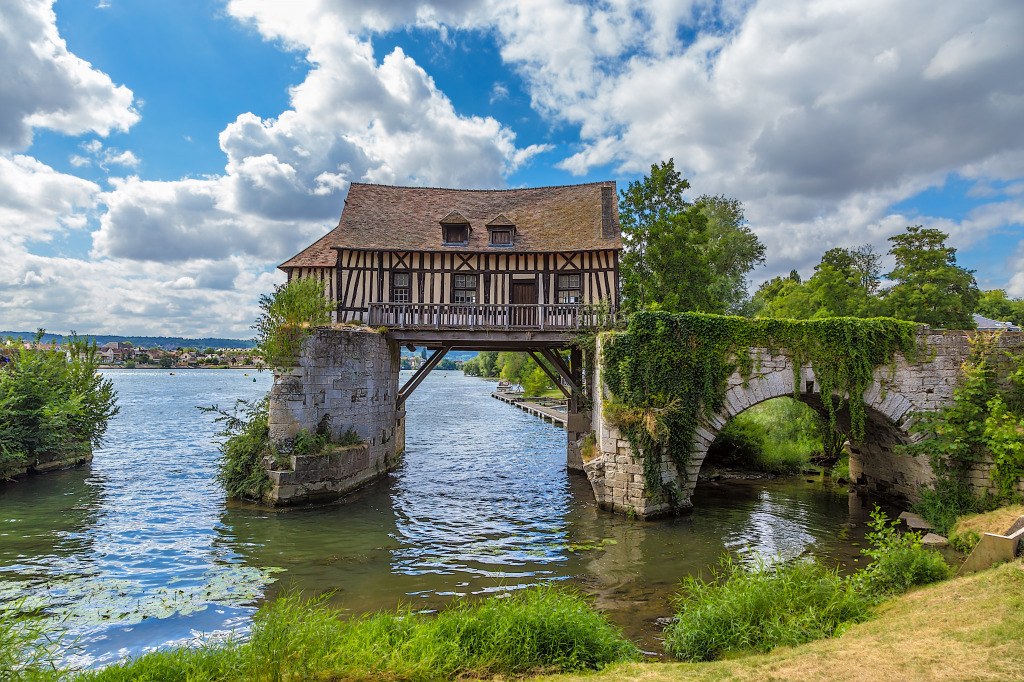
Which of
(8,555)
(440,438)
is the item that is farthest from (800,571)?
(440,438)

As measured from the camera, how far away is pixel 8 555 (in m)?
8.65

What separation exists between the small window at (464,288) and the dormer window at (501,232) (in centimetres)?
127

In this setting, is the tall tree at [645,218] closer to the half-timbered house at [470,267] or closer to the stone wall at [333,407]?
the half-timbered house at [470,267]

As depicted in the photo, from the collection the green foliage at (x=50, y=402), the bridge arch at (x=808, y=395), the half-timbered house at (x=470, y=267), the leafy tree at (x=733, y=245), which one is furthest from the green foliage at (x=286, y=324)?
the leafy tree at (x=733, y=245)

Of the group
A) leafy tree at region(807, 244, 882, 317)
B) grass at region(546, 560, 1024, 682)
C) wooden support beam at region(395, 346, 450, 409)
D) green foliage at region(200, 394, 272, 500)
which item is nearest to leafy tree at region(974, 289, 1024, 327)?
leafy tree at region(807, 244, 882, 317)

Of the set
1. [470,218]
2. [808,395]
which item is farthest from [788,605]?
[470,218]

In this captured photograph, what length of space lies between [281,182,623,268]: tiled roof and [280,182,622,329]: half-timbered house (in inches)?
2.2

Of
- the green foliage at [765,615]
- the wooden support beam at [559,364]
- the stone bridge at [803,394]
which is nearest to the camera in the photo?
the green foliage at [765,615]

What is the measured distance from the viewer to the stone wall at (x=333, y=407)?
38.9ft

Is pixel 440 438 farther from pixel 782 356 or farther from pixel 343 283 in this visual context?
pixel 782 356

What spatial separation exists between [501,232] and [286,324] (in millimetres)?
7154

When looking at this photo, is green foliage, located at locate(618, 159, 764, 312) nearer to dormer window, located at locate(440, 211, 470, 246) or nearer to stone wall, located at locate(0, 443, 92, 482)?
dormer window, located at locate(440, 211, 470, 246)

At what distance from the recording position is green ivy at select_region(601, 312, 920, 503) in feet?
34.5

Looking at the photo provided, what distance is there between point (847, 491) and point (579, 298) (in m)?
8.64
